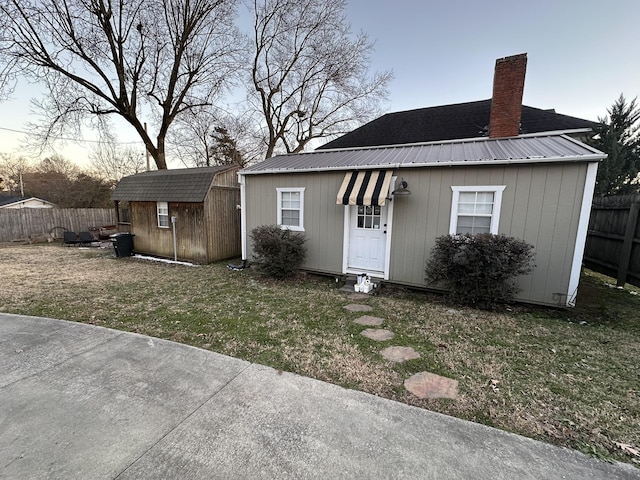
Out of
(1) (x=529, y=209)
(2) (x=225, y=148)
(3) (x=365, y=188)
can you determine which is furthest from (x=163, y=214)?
(2) (x=225, y=148)

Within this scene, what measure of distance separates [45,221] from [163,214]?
397 inches

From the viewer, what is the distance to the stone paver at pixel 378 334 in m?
3.99

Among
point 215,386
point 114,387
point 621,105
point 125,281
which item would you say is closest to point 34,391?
point 114,387

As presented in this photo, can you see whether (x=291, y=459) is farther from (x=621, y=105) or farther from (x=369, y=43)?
(x=621, y=105)

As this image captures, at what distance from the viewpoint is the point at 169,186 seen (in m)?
9.48

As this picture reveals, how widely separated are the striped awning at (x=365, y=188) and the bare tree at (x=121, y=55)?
13.3 meters

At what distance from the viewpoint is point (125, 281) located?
23.0 feet

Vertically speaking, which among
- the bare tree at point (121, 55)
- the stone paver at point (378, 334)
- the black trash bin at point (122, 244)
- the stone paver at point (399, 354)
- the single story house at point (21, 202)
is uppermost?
the bare tree at point (121, 55)

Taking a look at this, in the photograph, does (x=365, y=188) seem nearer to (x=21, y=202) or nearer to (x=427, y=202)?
(x=427, y=202)

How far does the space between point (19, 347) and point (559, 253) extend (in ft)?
28.2

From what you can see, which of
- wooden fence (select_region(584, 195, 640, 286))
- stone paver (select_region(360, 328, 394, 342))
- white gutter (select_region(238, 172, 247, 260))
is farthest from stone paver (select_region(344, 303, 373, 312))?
wooden fence (select_region(584, 195, 640, 286))

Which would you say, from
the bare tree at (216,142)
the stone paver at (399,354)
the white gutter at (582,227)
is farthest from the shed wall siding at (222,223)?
the bare tree at (216,142)

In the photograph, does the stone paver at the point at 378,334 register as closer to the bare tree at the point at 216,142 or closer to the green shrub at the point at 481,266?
the green shrub at the point at 481,266

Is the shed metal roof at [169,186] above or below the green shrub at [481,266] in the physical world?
A: above
